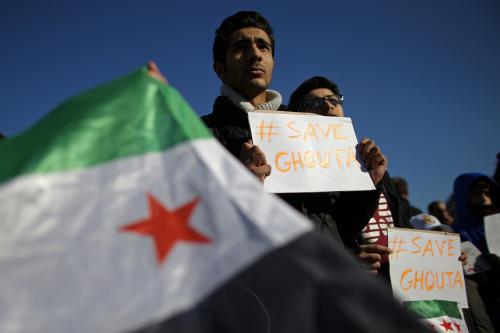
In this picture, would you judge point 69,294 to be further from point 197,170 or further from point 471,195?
point 471,195

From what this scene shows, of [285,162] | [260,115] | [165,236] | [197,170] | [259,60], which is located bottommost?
[165,236]

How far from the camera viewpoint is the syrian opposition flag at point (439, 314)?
2.03 meters

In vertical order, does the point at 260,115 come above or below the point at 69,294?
above

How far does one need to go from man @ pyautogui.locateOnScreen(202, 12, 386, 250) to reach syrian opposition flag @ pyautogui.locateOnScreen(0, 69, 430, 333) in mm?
822

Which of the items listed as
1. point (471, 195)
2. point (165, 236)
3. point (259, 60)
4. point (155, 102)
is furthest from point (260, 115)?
point (471, 195)

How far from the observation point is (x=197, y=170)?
2.81 feet

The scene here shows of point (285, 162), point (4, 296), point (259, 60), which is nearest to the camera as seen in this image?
point (4, 296)

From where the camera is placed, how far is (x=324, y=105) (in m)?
2.72

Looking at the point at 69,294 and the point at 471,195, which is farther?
the point at 471,195

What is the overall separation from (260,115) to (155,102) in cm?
79

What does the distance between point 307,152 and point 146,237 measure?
44.4 inches

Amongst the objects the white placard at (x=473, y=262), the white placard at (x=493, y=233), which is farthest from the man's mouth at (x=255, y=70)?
the white placard at (x=493, y=233)

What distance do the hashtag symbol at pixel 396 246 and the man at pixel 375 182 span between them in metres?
0.06

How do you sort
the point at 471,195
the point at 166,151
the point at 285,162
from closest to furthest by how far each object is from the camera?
the point at 166,151 < the point at 285,162 < the point at 471,195
